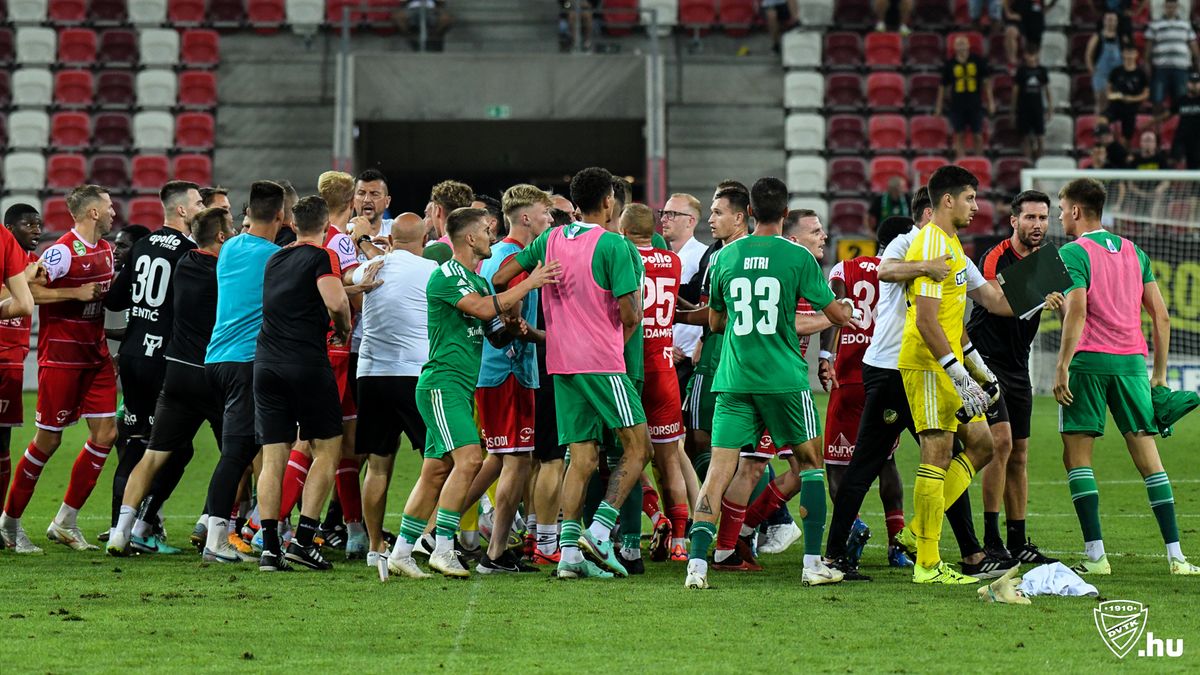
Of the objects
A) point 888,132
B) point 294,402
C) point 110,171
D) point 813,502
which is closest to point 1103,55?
point 888,132

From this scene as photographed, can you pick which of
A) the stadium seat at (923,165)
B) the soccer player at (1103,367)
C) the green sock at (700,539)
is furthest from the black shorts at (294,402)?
the stadium seat at (923,165)

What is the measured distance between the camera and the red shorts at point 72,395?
385 inches

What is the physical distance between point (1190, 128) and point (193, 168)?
50.7ft

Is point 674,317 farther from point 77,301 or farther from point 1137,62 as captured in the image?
point 1137,62

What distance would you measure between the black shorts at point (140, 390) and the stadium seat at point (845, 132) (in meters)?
17.2

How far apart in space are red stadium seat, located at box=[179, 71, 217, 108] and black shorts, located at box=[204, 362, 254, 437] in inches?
694

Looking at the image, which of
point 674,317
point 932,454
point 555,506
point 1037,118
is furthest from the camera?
point 1037,118

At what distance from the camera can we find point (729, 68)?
2598 cm

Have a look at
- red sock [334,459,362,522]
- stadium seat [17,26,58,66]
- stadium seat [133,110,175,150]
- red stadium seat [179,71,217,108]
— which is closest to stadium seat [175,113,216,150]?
stadium seat [133,110,175,150]

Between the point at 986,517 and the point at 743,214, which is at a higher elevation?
the point at 743,214

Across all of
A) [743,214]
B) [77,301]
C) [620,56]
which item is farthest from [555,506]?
[620,56]

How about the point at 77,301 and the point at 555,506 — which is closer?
the point at 555,506

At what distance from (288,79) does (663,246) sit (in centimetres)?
1758

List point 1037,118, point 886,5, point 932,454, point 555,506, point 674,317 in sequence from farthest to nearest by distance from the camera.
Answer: point 886,5 < point 1037,118 < point 674,317 < point 555,506 < point 932,454
